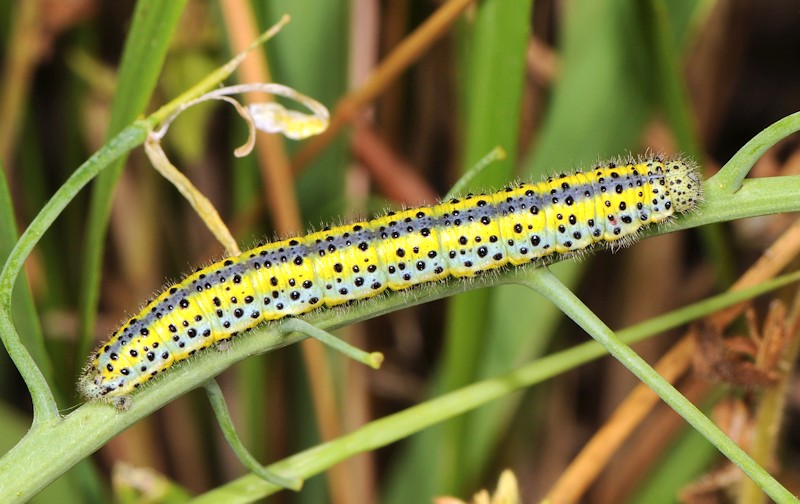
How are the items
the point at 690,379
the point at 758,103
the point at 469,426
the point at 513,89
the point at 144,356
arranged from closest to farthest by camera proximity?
the point at 144,356 → the point at 513,89 → the point at 469,426 → the point at 690,379 → the point at 758,103

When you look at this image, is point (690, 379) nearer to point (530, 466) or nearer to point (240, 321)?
point (530, 466)

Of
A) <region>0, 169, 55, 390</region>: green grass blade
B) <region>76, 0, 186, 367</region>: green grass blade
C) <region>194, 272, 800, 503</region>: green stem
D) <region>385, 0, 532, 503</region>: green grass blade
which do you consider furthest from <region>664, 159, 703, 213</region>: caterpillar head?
<region>0, 169, 55, 390</region>: green grass blade

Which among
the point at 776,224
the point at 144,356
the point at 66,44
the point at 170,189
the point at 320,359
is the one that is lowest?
the point at 144,356

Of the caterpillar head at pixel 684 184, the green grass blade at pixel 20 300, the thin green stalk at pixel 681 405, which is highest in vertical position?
the caterpillar head at pixel 684 184

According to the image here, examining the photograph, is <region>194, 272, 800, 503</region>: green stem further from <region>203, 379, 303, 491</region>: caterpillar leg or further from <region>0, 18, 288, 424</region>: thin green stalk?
<region>0, 18, 288, 424</region>: thin green stalk

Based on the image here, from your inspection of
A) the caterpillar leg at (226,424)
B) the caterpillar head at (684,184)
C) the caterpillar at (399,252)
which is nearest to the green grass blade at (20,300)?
the caterpillar at (399,252)

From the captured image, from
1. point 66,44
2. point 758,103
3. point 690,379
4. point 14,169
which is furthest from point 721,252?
point 14,169

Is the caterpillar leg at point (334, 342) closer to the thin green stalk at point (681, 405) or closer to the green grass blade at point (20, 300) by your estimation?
the thin green stalk at point (681, 405)

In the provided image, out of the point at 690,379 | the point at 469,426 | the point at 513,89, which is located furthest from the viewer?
the point at 690,379
